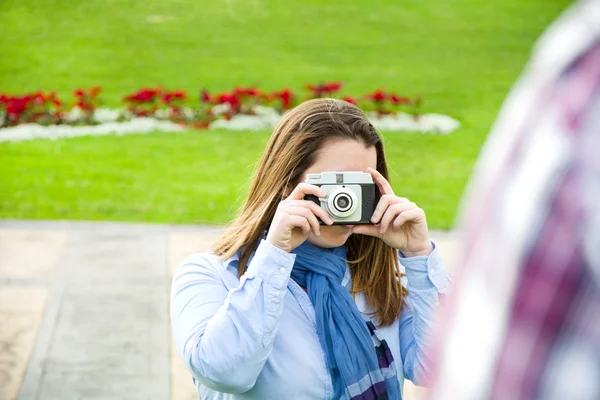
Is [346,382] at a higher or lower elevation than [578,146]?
lower

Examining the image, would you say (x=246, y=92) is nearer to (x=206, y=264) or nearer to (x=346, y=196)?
(x=206, y=264)

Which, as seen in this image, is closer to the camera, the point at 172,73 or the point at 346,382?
the point at 346,382

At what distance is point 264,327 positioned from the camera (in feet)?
7.70

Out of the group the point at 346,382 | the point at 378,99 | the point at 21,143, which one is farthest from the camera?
the point at 378,99

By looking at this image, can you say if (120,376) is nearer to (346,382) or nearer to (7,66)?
(346,382)

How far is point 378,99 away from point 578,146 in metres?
11.5

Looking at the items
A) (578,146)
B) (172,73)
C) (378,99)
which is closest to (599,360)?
(578,146)

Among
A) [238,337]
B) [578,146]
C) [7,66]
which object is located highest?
[578,146]

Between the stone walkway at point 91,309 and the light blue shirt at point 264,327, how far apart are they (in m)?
2.47

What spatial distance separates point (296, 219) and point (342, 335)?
375 mm

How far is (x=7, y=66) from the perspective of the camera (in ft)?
45.6

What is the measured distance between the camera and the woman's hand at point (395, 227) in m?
2.55

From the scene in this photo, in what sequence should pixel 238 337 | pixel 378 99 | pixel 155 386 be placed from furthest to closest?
pixel 378 99, pixel 155 386, pixel 238 337

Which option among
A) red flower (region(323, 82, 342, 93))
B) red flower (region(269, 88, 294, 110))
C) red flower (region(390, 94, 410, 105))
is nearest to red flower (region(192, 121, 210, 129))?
red flower (region(269, 88, 294, 110))
